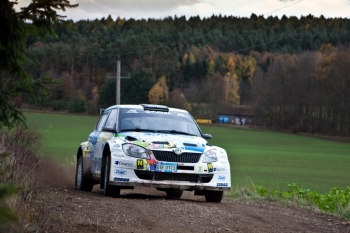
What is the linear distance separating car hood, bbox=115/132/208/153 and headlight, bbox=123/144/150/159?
80mm

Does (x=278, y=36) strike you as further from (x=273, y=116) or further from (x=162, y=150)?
(x=162, y=150)

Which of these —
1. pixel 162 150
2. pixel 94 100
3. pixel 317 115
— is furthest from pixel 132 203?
pixel 94 100

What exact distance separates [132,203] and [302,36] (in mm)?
170928

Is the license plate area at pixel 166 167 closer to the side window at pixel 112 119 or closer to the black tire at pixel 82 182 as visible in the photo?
the side window at pixel 112 119

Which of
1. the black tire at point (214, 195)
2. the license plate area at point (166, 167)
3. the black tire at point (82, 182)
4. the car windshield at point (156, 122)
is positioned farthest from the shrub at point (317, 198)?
the black tire at point (82, 182)

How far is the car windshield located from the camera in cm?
1403

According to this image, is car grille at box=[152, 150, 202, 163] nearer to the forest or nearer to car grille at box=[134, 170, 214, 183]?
car grille at box=[134, 170, 214, 183]

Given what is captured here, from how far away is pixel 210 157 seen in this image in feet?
42.7

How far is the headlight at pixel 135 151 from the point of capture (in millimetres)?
12609

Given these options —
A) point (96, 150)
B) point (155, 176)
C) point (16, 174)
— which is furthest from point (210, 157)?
point (16, 174)

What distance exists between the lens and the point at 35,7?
712cm

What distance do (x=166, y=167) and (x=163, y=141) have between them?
480mm

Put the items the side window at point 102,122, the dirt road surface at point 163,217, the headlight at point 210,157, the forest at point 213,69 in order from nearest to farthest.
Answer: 1. the dirt road surface at point 163,217
2. the headlight at point 210,157
3. the side window at point 102,122
4. the forest at point 213,69

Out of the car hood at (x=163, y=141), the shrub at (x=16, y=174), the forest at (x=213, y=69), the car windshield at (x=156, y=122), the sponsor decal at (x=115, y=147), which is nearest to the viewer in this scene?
the shrub at (x=16, y=174)
